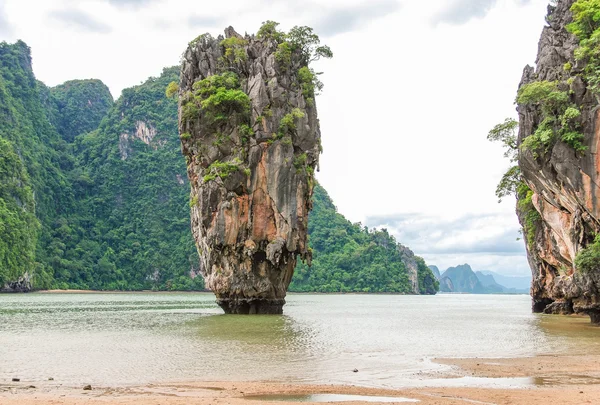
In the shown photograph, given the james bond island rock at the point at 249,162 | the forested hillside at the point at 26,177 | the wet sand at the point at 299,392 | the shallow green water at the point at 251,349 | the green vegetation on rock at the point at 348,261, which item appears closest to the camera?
the wet sand at the point at 299,392

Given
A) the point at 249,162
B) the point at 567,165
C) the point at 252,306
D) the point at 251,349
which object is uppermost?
the point at 249,162

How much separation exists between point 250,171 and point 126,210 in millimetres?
92117

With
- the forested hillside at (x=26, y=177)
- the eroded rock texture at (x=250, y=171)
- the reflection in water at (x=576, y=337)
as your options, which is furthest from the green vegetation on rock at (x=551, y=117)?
the forested hillside at (x=26, y=177)

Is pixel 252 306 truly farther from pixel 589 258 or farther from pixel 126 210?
pixel 126 210

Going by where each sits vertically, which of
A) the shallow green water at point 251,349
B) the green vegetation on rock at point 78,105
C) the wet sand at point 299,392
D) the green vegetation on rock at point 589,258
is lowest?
the shallow green water at point 251,349

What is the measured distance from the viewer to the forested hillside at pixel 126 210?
10362cm

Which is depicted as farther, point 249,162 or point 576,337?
point 249,162

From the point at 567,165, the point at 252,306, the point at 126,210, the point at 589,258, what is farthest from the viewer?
the point at 126,210

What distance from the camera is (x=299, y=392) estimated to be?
1067cm

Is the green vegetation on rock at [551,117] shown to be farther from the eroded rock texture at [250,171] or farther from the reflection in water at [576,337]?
the eroded rock texture at [250,171]

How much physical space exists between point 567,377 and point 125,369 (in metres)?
9.67

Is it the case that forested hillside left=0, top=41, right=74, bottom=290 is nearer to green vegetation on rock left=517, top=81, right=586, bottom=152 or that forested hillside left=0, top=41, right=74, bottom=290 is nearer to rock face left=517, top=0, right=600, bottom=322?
rock face left=517, top=0, right=600, bottom=322

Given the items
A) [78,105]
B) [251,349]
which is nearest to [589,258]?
[251,349]

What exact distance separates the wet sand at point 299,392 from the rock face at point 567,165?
11.5m
